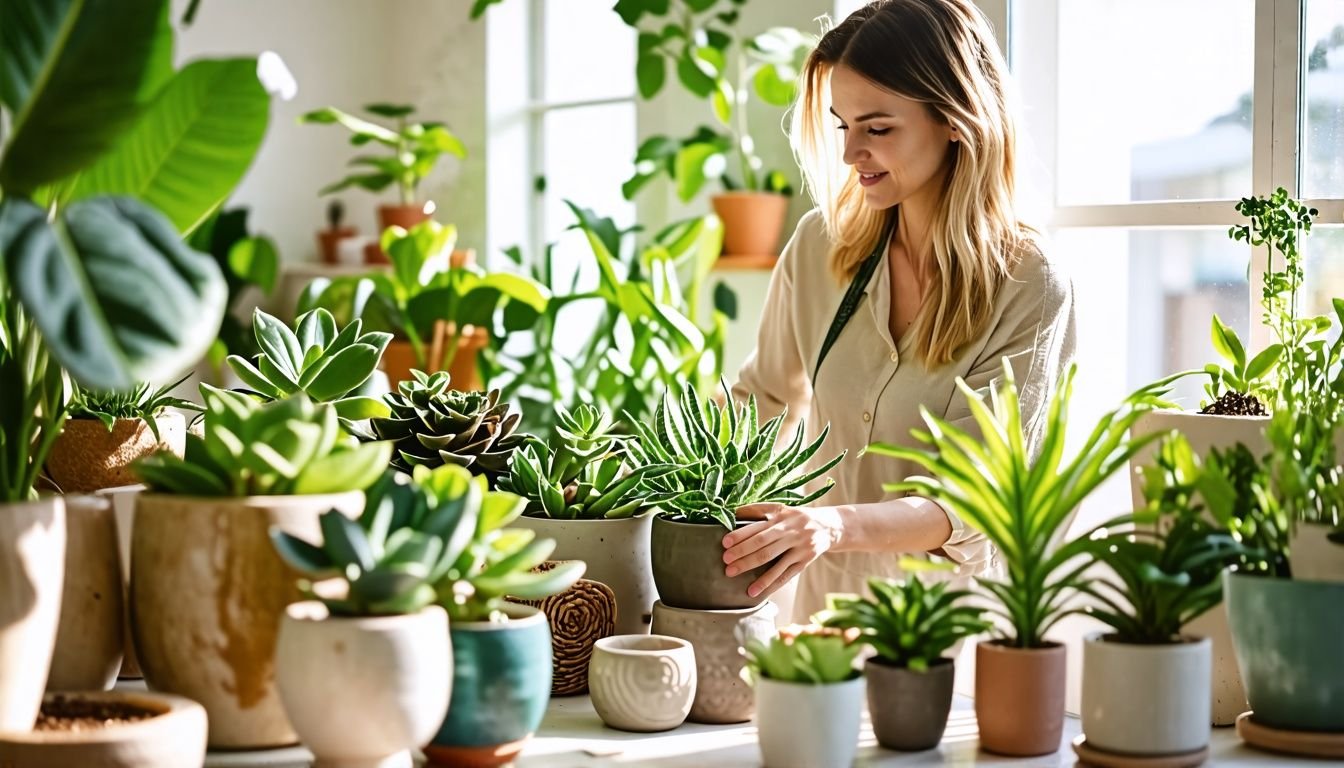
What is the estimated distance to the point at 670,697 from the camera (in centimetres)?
106

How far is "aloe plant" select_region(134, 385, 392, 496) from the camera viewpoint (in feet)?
3.07

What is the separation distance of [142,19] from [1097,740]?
798 mm

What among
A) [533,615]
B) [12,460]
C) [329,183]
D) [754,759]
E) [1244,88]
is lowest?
[754,759]

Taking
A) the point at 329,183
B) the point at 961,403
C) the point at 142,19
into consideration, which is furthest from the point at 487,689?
the point at 329,183

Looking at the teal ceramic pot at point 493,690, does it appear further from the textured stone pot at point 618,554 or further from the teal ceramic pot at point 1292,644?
the teal ceramic pot at point 1292,644

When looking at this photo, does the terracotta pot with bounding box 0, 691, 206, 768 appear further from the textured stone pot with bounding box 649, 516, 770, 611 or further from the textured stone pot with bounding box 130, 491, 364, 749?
the textured stone pot with bounding box 649, 516, 770, 611

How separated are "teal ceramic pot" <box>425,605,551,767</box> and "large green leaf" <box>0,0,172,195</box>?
0.39 meters

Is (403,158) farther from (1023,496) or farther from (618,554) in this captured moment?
(1023,496)

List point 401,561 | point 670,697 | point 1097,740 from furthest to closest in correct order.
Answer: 1. point 670,697
2. point 1097,740
3. point 401,561

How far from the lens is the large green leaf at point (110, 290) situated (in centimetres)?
72

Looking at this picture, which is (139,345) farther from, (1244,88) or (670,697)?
(1244,88)

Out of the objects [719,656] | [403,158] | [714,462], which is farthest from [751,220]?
[719,656]

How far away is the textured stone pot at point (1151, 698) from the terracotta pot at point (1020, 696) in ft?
0.13

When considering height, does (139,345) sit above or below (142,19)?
below
